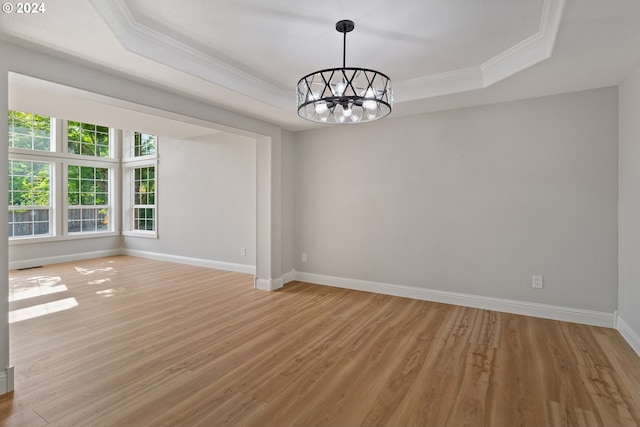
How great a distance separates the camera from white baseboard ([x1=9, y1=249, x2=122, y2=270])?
19.6 ft

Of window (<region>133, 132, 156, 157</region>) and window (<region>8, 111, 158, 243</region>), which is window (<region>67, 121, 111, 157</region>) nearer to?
window (<region>8, 111, 158, 243</region>)

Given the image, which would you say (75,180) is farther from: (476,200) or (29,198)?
(476,200)

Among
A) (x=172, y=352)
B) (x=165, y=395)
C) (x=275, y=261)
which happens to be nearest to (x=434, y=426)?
(x=165, y=395)

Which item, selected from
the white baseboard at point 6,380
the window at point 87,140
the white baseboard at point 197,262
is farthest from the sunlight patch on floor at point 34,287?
the window at point 87,140

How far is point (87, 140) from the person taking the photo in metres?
7.10

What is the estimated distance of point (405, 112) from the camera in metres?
4.12

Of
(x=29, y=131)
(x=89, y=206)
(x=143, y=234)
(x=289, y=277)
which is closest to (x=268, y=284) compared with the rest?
(x=289, y=277)

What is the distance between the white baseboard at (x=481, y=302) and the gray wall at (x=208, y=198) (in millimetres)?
1744

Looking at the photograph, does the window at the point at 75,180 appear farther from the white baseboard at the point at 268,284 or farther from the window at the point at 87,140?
the white baseboard at the point at 268,284

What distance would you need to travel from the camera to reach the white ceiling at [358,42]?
6.94 ft

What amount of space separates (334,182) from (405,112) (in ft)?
4.69

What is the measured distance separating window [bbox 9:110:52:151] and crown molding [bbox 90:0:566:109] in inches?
207

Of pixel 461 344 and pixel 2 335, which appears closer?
pixel 2 335

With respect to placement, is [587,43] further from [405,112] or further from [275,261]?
[275,261]
